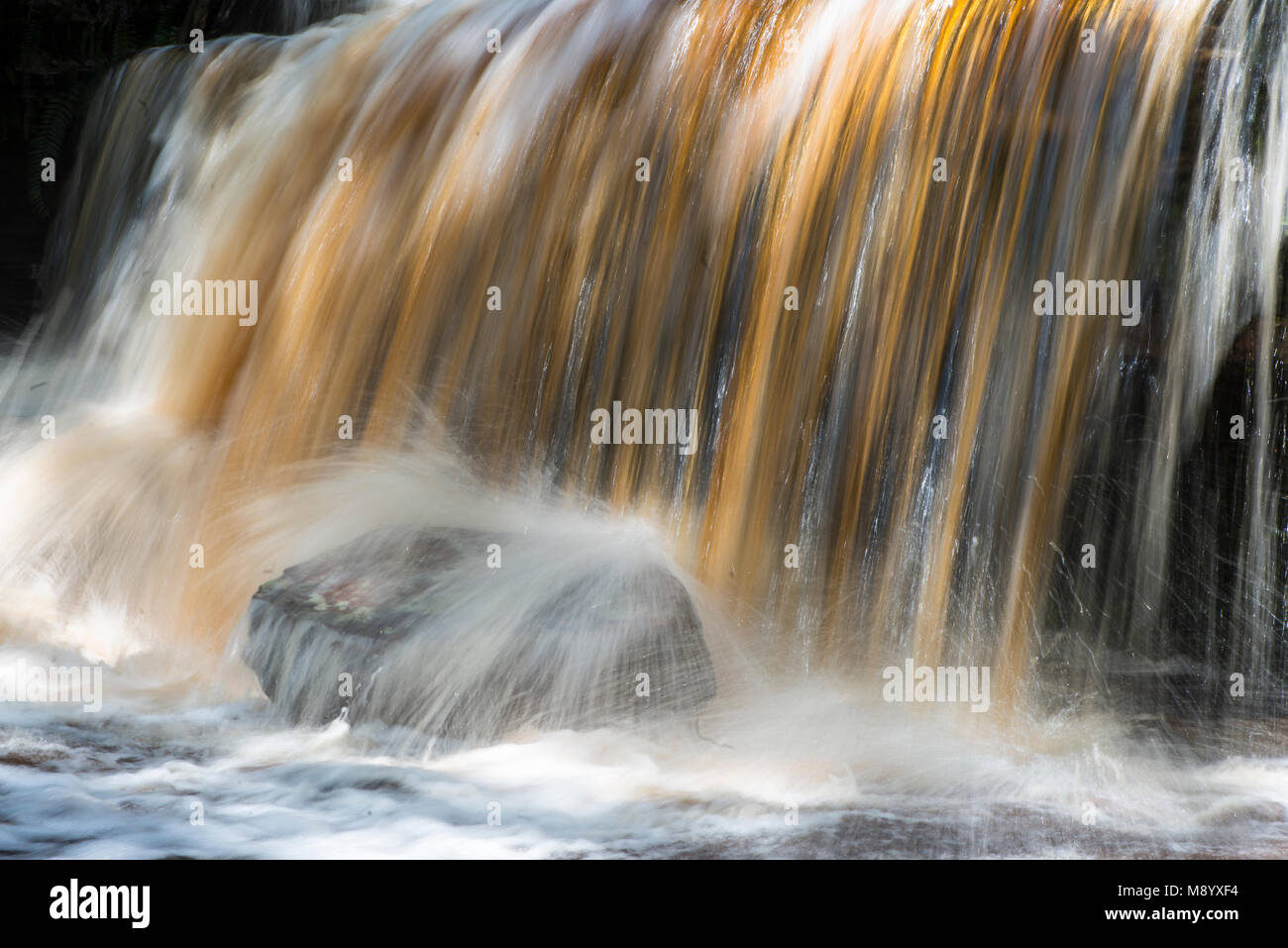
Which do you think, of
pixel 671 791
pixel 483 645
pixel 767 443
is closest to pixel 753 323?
pixel 767 443

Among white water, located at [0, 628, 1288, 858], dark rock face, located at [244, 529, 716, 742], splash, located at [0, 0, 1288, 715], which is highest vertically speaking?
splash, located at [0, 0, 1288, 715]

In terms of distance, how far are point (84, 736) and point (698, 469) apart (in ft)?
7.19

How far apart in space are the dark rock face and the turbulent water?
0.38 feet

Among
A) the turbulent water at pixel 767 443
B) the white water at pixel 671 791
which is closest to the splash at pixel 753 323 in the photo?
the turbulent water at pixel 767 443

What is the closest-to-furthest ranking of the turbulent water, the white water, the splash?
the white water < the turbulent water < the splash

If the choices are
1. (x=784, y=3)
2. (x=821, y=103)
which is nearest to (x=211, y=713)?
(x=821, y=103)

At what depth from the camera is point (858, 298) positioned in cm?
486

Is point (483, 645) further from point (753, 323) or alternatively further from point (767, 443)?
point (753, 323)

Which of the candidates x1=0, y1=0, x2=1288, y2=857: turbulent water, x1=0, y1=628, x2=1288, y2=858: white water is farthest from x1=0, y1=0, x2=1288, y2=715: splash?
x1=0, y1=628, x2=1288, y2=858: white water

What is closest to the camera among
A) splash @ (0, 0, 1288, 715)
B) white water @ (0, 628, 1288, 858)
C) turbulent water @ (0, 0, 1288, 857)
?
white water @ (0, 628, 1288, 858)

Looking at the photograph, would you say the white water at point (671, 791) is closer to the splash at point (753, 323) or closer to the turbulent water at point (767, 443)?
the turbulent water at point (767, 443)

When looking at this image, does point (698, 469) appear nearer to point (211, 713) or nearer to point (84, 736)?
point (211, 713)

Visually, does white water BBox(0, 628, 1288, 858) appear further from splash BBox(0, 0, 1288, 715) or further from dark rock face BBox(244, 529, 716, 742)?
splash BBox(0, 0, 1288, 715)

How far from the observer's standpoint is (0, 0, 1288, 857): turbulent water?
404cm
